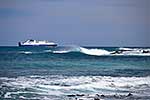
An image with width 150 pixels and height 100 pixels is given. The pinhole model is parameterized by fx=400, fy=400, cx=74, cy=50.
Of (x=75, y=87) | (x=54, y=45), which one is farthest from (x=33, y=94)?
(x=54, y=45)

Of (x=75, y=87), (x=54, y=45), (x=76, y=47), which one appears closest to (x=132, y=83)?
(x=75, y=87)

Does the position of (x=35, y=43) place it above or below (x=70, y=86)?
below

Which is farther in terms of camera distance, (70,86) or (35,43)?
(35,43)

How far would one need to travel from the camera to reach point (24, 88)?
8.01 m

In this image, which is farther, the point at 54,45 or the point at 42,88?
the point at 54,45

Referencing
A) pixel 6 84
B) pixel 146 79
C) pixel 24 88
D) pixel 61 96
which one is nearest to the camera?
pixel 61 96

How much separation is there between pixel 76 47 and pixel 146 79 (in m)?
19.5

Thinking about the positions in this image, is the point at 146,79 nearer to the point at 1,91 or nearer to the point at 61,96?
the point at 61,96

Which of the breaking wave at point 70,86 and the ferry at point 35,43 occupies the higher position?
the breaking wave at point 70,86

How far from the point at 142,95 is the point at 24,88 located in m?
2.35

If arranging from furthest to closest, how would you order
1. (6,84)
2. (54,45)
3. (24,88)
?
(54,45) < (6,84) < (24,88)

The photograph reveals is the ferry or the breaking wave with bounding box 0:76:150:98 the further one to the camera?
the ferry

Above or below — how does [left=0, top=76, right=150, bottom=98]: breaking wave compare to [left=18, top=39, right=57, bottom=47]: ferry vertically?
above

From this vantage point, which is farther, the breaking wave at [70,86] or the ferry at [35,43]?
the ferry at [35,43]
